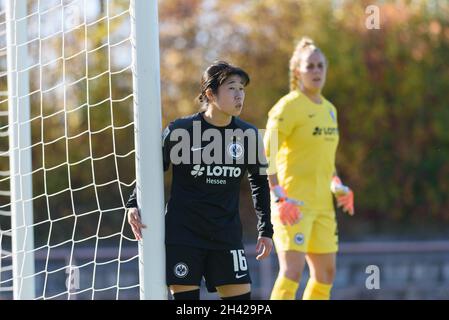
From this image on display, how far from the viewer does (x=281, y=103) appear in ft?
21.0

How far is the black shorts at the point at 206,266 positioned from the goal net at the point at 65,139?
1.30 ft

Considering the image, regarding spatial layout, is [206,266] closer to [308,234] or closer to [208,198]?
Answer: [208,198]

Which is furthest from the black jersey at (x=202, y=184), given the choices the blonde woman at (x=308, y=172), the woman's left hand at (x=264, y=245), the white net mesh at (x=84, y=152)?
the white net mesh at (x=84, y=152)

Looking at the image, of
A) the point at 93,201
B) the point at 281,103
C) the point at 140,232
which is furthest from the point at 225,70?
the point at 93,201

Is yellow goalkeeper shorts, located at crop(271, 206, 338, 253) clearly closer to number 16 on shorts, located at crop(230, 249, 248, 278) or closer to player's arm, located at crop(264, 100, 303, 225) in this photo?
player's arm, located at crop(264, 100, 303, 225)

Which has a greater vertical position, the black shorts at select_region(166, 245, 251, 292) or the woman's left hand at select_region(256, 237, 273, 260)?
the woman's left hand at select_region(256, 237, 273, 260)

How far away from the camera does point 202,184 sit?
4.90m

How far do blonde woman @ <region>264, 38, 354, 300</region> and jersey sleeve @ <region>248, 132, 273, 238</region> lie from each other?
100 cm

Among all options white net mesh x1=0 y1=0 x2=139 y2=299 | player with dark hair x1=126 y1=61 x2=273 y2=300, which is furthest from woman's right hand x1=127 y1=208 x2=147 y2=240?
white net mesh x1=0 y1=0 x2=139 y2=299

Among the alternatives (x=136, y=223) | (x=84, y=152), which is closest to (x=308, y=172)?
(x=136, y=223)

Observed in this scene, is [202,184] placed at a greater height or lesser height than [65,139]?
lesser

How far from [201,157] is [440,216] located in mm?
11395

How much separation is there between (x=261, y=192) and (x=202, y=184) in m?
0.42

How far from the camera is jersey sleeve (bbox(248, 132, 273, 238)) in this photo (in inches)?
201
